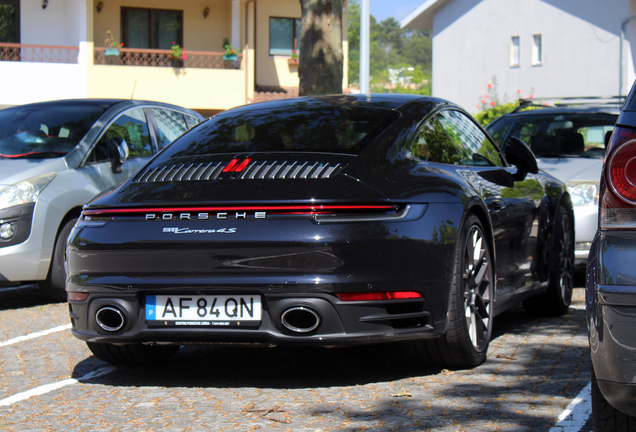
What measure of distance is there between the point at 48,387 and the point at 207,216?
1308 millimetres

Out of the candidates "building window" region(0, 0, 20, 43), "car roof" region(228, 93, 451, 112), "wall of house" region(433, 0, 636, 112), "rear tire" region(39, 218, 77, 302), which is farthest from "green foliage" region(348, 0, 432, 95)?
"car roof" region(228, 93, 451, 112)

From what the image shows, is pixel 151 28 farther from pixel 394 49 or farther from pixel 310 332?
pixel 394 49

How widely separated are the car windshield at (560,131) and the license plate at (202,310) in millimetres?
5449

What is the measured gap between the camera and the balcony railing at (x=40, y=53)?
81.0 ft

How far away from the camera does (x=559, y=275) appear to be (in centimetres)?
613

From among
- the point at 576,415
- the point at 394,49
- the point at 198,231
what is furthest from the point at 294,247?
the point at 394,49

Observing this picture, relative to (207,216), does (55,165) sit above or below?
above

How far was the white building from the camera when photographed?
97.9 ft

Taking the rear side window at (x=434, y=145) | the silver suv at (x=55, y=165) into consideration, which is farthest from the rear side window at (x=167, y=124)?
the rear side window at (x=434, y=145)

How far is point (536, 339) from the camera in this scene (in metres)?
5.39

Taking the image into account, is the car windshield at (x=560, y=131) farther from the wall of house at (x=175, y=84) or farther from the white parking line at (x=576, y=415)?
the wall of house at (x=175, y=84)

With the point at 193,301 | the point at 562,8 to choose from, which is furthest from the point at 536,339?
the point at 562,8

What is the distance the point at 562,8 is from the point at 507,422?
1242 inches

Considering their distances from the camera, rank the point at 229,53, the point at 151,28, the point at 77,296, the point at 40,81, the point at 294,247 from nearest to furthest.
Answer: the point at 294,247, the point at 77,296, the point at 40,81, the point at 229,53, the point at 151,28
